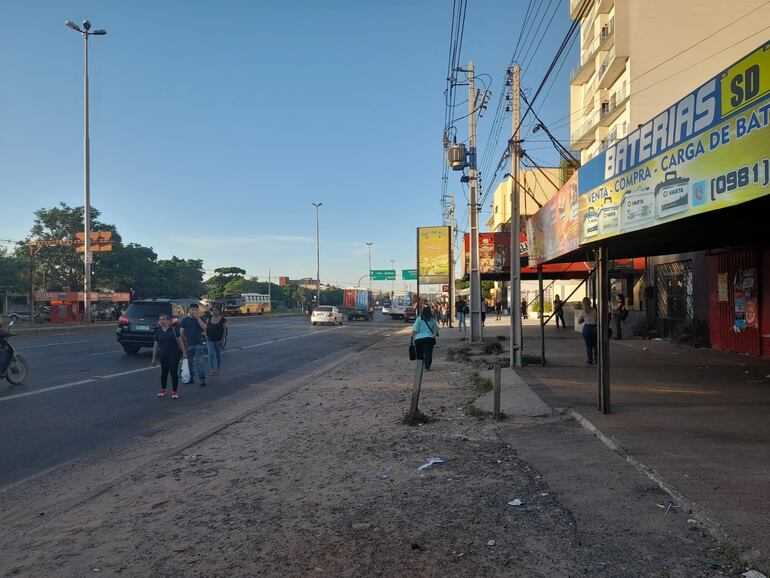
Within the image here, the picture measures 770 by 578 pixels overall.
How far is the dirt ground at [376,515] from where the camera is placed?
3887 mm

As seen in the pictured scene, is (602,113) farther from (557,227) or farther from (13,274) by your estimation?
(13,274)

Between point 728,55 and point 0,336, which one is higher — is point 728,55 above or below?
above

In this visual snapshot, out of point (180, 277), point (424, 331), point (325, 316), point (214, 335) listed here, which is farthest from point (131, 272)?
point (424, 331)

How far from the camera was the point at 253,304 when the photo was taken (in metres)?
73.9

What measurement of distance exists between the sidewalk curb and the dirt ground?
0.22 feet

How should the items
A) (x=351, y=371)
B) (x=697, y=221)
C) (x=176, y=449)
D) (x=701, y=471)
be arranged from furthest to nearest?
(x=351, y=371)
(x=697, y=221)
(x=176, y=449)
(x=701, y=471)

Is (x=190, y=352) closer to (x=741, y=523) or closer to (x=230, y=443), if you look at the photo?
(x=230, y=443)

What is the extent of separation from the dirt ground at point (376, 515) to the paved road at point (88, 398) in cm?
153

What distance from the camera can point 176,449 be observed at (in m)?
7.22

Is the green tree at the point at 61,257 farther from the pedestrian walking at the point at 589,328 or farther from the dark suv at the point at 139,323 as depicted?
the pedestrian walking at the point at 589,328

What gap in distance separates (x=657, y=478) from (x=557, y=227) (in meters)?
6.62

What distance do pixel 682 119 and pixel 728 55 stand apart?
119 ft

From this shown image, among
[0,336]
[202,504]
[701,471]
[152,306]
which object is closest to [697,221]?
[701,471]

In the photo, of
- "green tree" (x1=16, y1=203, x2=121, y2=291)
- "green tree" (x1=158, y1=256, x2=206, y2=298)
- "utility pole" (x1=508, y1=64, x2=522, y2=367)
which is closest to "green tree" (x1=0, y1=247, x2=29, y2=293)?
"green tree" (x1=16, y1=203, x2=121, y2=291)
